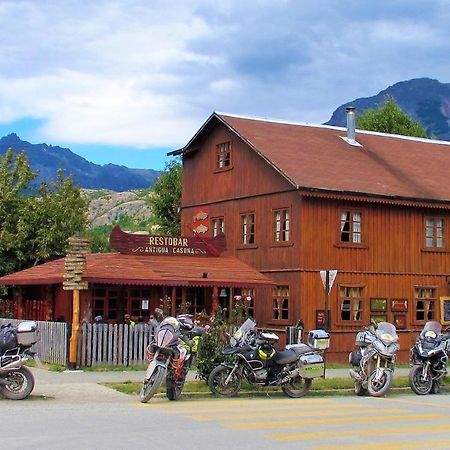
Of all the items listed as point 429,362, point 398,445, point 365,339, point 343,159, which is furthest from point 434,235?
point 398,445

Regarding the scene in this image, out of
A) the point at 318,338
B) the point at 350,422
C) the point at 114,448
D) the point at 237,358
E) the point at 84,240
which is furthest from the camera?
the point at 84,240

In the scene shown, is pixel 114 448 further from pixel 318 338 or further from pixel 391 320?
pixel 391 320

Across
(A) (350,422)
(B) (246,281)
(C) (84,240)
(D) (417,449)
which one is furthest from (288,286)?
(D) (417,449)

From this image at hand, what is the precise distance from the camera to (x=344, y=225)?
28.9 meters

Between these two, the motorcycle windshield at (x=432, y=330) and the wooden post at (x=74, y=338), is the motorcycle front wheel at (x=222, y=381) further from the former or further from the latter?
the wooden post at (x=74, y=338)

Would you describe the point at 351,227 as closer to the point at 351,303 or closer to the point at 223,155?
the point at 351,303

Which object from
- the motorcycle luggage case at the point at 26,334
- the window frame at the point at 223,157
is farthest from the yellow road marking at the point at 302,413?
the window frame at the point at 223,157

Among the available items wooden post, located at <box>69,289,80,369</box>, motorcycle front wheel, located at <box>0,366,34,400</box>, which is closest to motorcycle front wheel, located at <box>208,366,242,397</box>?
motorcycle front wheel, located at <box>0,366,34,400</box>

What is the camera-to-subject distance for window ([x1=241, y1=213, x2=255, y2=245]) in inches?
1224

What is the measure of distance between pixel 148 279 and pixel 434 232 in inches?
454

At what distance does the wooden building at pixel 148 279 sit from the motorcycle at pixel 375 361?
8417 millimetres

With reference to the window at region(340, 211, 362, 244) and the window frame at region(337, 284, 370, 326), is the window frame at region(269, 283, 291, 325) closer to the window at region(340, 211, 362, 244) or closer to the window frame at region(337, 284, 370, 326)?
the window frame at region(337, 284, 370, 326)

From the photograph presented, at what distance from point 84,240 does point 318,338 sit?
278 inches

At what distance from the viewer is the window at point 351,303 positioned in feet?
94.3
